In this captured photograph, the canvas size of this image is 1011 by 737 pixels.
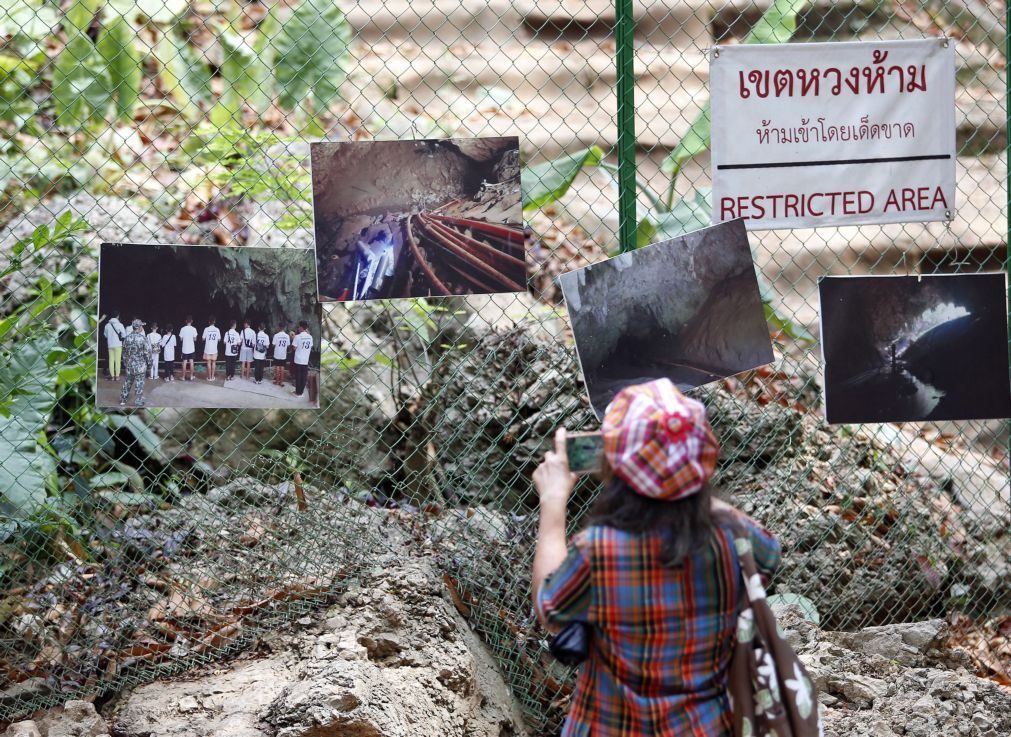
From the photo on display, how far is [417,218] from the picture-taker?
3.32 metres

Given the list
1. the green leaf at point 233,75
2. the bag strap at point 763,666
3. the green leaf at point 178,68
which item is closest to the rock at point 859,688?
the bag strap at point 763,666

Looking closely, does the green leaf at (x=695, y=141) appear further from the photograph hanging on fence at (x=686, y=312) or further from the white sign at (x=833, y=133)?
the photograph hanging on fence at (x=686, y=312)

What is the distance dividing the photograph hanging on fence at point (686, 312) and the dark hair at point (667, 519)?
132cm

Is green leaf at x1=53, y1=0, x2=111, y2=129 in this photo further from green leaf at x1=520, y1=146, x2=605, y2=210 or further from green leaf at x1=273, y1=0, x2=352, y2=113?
green leaf at x1=520, y1=146, x2=605, y2=210

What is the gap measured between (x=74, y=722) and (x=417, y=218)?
6.17 ft

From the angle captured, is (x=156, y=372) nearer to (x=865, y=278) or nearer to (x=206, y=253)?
(x=206, y=253)

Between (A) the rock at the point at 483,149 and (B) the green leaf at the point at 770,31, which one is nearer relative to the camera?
(A) the rock at the point at 483,149

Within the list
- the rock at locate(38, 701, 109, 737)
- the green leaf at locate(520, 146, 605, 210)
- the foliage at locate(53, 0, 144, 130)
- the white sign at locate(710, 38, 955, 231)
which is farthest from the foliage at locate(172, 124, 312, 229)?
the rock at locate(38, 701, 109, 737)

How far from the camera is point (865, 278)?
3643 mm

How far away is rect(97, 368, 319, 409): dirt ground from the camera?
316 centimetres

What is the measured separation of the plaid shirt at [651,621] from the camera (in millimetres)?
2027

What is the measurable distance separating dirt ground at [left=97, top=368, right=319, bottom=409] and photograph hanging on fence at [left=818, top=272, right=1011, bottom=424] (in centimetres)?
187

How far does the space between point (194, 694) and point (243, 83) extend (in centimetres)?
383

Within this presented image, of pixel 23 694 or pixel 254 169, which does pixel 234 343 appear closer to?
pixel 254 169
